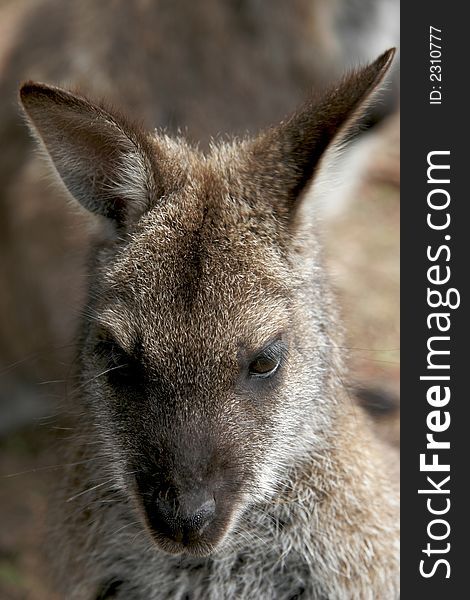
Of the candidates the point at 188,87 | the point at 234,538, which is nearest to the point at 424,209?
the point at 234,538

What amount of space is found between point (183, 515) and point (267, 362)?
23.3 inches

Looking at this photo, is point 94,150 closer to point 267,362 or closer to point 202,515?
point 267,362

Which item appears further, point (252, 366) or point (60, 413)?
point (60, 413)

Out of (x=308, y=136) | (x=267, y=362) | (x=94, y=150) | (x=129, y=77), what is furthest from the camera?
(x=129, y=77)

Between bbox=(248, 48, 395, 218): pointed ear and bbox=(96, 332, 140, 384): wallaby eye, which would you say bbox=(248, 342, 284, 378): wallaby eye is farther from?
bbox=(248, 48, 395, 218): pointed ear

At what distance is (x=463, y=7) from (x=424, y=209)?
95cm

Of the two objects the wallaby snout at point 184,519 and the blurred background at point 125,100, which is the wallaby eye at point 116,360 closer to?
the wallaby snout at point 184,519

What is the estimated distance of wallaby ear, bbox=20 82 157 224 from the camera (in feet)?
11.5

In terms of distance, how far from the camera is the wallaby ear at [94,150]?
3.52 m

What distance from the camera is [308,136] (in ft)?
11.7

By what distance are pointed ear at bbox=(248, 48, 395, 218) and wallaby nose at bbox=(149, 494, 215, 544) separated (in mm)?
1109

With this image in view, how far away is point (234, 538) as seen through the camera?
3.76 m

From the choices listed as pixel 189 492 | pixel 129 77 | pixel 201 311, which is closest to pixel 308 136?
pixel 201 311

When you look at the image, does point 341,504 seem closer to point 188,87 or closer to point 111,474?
point 111,474
